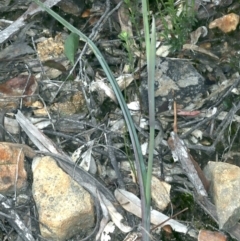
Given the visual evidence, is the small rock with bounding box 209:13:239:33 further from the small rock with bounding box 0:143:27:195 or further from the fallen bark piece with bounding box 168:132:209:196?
the small rock with bounding box 0:143:27:195

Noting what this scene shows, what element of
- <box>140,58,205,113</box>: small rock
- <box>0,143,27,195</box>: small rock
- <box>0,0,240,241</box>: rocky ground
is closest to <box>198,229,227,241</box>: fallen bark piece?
<box>0,0,240,241</box>: rocky ground

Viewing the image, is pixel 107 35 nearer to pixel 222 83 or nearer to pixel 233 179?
pixel 222 83

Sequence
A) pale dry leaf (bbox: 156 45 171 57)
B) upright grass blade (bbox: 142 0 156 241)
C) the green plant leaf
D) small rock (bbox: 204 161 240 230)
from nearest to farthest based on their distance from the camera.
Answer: upright grass blade (bbox: 142 0 156 241)
small rock (bbox: 204 161 240 230)
the green plant leaf
pale dry leaf (bbox: 156 45 171 57)

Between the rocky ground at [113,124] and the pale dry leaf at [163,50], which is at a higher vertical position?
the pale dry leaf at [163,50]

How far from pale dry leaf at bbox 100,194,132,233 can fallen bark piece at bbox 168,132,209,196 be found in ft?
0.73

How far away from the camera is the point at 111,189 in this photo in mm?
1514

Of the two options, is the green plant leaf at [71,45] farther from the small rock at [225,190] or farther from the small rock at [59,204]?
the small rock at [225,190]

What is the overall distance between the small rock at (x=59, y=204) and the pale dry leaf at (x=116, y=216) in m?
0.05

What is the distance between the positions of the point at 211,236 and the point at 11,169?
0.58 m

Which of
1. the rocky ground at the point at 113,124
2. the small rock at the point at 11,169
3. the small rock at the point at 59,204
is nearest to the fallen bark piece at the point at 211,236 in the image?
the rocky ground at the point at 113,124

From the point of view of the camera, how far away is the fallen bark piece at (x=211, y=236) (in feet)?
4.62

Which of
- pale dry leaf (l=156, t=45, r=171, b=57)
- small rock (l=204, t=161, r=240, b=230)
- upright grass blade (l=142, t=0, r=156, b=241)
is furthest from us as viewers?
pale dry leaf (l=156, t=45, r=171, b=57)

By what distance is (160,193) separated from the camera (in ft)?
4.87

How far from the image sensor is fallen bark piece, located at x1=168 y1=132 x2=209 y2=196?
57.4 inches
